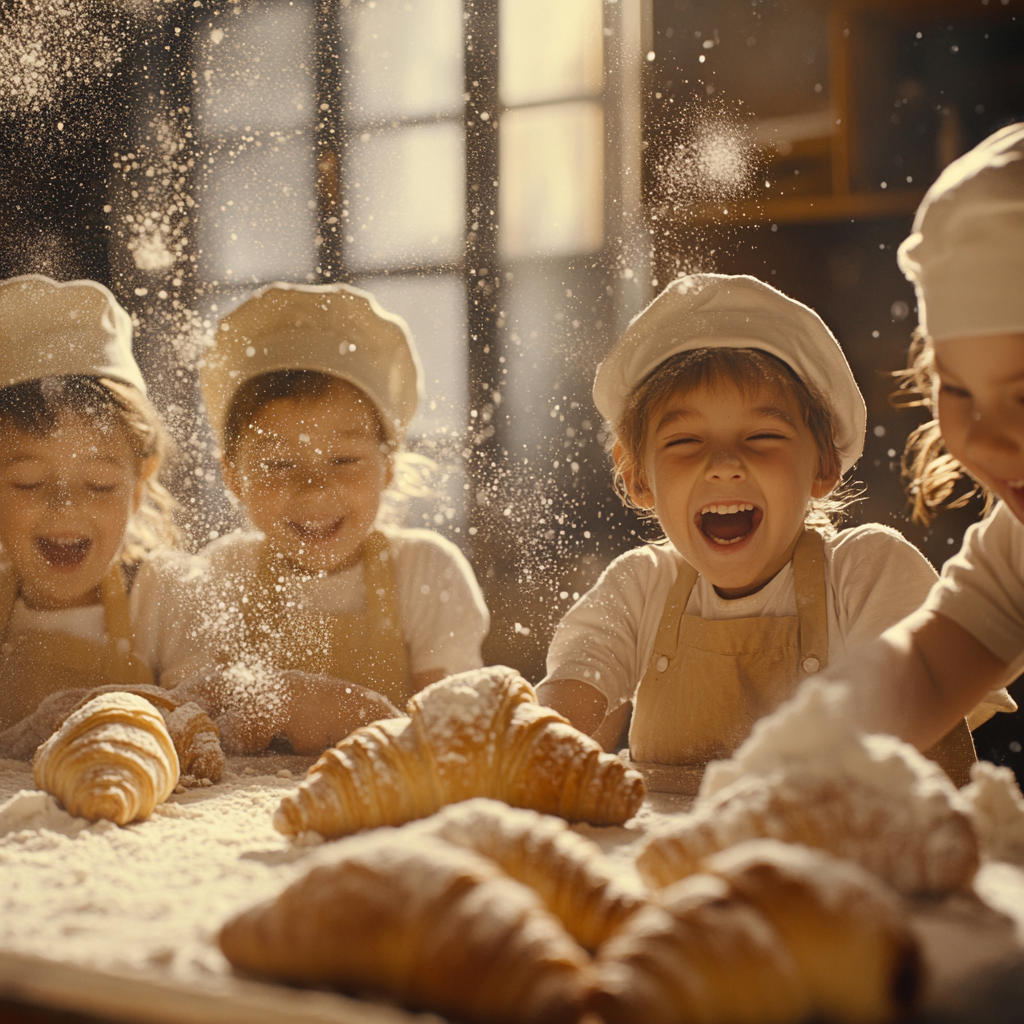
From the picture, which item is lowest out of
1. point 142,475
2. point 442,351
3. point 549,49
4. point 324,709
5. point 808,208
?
point 324,709

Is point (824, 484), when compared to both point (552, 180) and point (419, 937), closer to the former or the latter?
point (552, 180)

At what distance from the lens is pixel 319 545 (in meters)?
0.85

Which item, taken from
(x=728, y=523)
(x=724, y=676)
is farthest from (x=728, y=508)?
(x=724, y=676)

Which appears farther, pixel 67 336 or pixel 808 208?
pixel 67 336

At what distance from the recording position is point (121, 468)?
896 mm

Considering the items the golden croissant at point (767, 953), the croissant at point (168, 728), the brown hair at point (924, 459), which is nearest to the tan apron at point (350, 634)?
the croissant at point (168, 728)

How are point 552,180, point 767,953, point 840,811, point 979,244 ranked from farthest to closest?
1. point 552,180
2. point 979,244
3. point 840,811
4. point 767,953

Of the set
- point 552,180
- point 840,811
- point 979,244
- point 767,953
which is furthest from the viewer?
point 552,180

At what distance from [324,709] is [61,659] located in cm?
26

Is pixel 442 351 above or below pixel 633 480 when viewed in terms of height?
above

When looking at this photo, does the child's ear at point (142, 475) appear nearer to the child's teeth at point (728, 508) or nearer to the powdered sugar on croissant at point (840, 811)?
the child's teeth at point (728, 508)

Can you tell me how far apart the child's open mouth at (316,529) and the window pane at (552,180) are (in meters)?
0.28

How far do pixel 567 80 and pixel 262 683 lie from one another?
1.91ft

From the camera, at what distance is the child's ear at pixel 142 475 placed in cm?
89
